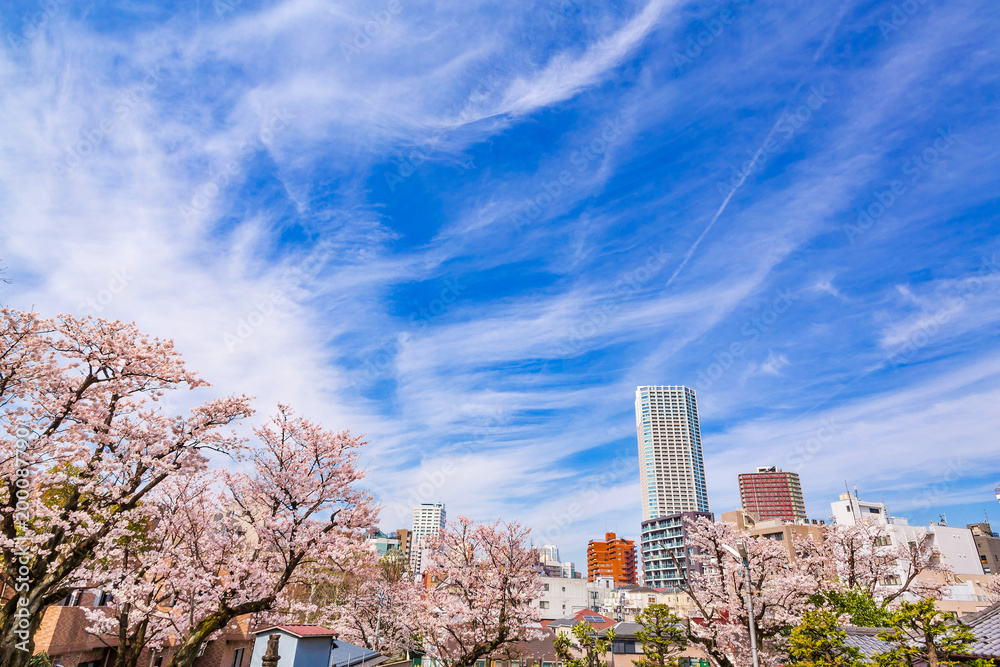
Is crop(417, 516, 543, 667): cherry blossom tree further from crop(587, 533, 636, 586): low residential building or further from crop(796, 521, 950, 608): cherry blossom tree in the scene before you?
crop(587, 533, 636, 586): low residential building

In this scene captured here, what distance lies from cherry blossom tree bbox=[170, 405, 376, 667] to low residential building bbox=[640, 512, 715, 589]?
128 metres

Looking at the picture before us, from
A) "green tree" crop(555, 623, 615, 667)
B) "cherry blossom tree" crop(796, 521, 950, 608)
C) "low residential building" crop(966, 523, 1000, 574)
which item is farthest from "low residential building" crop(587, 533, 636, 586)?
"cherry blossom tree" crop(796, 521, 950, 608)

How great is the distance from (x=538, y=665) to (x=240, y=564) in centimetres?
4502

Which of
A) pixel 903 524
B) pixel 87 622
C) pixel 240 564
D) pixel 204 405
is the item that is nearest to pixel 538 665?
pixel 87 622

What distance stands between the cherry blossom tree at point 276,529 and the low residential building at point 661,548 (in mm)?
127587

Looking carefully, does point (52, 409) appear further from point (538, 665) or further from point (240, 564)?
point (538, 665)

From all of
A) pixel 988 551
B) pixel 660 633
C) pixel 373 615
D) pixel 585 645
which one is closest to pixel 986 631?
pixel 660 633

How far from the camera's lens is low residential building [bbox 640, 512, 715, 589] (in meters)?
130

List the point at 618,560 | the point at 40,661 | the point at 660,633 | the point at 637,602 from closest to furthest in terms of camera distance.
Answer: the point at 40,661 → the point at 660,633 → the point at 637,602 → the point at 618,560

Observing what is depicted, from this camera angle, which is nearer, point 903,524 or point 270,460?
point 270,460

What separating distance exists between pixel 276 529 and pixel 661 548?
137 m

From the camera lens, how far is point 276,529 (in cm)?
1574

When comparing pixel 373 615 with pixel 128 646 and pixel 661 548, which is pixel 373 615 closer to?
pixel 128 646

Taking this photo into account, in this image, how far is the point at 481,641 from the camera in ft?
84.0
